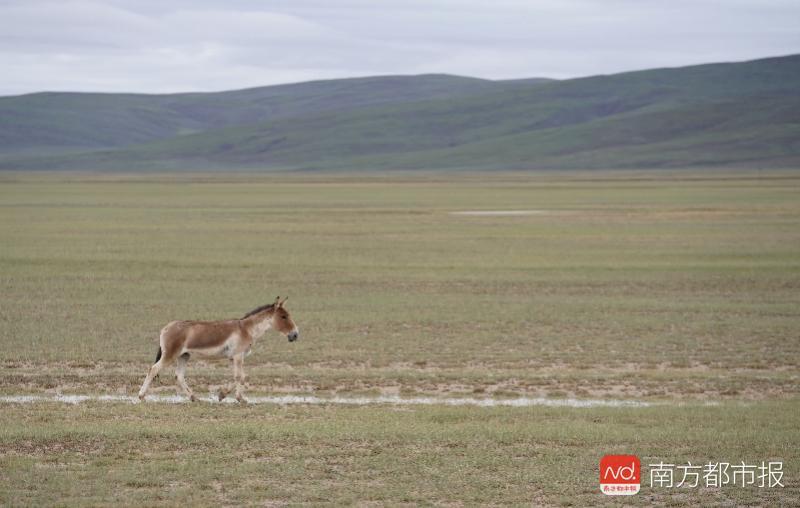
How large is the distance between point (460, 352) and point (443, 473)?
8557mm

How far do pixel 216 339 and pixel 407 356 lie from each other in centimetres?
545

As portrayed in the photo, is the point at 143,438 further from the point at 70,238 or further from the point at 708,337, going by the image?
the point at 70,238

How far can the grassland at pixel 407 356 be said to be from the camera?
30.2 ft

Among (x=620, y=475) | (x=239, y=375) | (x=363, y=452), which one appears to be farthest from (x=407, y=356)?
(x=620, y=475)

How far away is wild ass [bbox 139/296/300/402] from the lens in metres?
12.2

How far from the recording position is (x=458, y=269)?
31.1 m

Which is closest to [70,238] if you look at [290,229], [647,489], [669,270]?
[290,229]

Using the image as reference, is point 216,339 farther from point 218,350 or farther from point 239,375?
point 239,375

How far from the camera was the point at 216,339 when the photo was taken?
12.4 metres

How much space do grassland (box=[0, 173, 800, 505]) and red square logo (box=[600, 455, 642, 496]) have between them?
127mm

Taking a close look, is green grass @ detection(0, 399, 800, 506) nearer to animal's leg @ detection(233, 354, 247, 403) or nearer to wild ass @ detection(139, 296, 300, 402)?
animal's leg @ detection(233, 354, 247, 403)

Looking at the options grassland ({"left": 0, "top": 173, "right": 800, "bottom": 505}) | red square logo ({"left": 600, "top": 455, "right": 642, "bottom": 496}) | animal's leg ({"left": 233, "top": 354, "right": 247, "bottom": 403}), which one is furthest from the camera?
animal's leg ({"left": 233, "top": 354, "right": 247, "bottom": 403})

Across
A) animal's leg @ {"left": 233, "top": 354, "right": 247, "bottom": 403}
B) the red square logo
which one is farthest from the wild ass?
the red square logo

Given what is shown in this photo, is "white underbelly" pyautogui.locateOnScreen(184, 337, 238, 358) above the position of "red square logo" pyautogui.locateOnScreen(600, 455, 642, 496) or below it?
above
